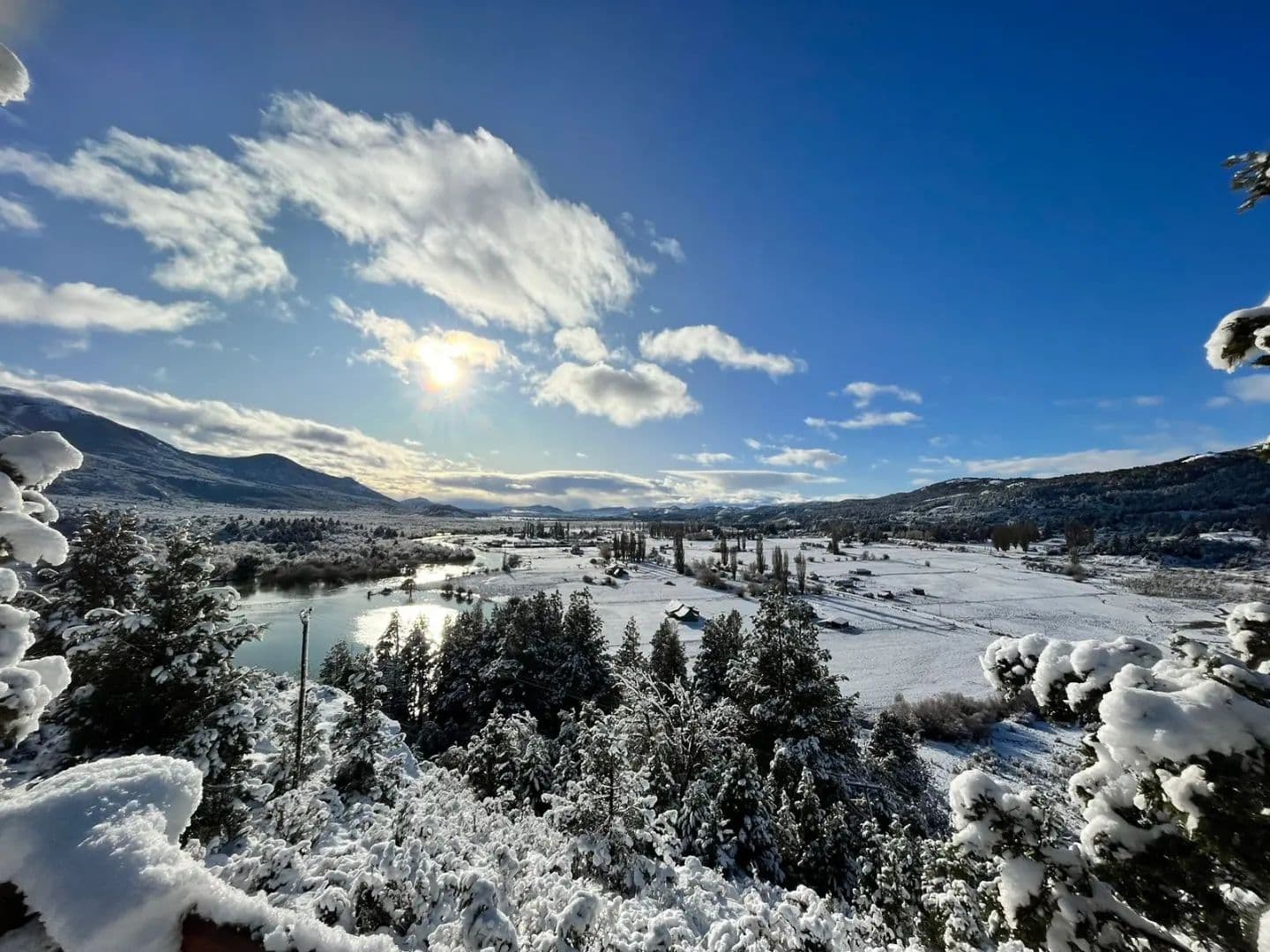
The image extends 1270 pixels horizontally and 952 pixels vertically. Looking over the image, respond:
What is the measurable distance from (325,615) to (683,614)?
45850 millimetres

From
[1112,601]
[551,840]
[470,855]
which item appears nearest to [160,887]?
[470,855]

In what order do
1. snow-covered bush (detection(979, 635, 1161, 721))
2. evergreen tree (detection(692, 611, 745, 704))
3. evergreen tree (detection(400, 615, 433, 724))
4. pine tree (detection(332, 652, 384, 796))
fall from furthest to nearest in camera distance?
1. evergreen tree (detection(400, 615, 433, 724))
2. evergreen tree (detection(692, 611, 745, 704))
3. pine tree (detection(332, 652, 384, 796))
4. snow-covered bush (detection(979, 635, 1161, 721))

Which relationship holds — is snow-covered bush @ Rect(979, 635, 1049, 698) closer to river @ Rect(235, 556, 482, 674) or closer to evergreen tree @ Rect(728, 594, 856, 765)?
evergreen tree @ Rect(728, 594, 856, 765)

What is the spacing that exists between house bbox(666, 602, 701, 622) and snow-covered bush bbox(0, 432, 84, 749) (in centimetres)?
6850

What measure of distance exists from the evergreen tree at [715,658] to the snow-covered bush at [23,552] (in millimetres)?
30415

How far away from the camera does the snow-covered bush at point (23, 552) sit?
8.71ft

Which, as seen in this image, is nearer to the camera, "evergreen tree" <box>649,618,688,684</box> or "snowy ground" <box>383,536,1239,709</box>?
"evergreen tree" <box>649,618,688,684</box>

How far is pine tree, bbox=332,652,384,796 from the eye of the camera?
15.8 metres

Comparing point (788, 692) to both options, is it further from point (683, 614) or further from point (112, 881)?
point (683, 614)

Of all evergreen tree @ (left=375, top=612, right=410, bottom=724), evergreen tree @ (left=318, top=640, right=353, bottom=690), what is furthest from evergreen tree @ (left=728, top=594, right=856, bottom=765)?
evergreen tree @ (left=318, top=640, right=353, bottom=690)

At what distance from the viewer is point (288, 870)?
6.79 m

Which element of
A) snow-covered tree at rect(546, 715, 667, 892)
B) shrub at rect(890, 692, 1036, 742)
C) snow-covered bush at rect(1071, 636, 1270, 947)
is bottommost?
shrub at rect(890, 692, 1036, 742)

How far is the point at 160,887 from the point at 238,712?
1386 centimetres

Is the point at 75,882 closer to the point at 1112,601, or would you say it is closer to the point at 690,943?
the point at 690,943
